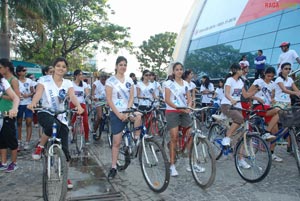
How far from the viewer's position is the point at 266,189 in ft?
15.5

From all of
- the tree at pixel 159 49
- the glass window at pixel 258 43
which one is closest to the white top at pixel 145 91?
the glass window at pixel 258 43

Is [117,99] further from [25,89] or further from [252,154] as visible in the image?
[25,89]

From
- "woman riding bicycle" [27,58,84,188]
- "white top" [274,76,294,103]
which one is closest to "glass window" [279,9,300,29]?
"white top" [274,76,294,103]

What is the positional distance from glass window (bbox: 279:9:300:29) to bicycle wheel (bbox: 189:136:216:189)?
954 centimetres

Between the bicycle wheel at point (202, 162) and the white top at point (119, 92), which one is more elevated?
the white top at point (119, 92)

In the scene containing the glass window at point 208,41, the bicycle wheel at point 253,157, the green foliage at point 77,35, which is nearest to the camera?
the bicycle wheel at point 253,157

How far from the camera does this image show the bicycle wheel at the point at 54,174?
3.99 meters

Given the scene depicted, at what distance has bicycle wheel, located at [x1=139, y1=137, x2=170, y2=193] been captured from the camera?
4449mm

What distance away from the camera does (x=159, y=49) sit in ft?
150

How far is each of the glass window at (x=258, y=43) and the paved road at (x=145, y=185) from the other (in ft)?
28.5

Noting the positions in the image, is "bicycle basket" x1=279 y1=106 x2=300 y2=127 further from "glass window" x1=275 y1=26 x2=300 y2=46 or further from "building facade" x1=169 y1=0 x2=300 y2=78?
"glass window" x1=275 y1=26 x2=300 y2=46

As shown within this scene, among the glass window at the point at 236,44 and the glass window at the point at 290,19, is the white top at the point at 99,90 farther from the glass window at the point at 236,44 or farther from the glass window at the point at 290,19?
the glass window at the point at 236,44

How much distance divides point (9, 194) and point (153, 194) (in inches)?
80.8

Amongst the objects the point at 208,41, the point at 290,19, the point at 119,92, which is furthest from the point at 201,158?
the point at 208,41
